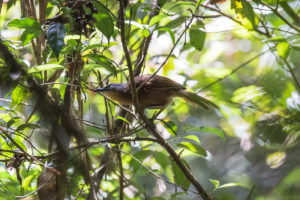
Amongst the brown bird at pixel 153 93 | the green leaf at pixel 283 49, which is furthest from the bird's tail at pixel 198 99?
the green leaf at pixel 283 49

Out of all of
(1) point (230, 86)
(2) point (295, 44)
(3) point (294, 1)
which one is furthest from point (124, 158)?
(3) point (294, 1)

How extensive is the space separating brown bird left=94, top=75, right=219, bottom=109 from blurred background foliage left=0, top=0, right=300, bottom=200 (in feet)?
0.30

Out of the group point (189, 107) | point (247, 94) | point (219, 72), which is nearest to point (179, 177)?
point (247, 94)

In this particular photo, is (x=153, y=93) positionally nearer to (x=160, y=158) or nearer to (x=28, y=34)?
(x=160, y=158)

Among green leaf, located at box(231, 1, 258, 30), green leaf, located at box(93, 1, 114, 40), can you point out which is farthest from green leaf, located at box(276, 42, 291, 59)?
green leaf, located at box(93, 1, 114, 40)

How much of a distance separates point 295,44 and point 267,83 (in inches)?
22.0

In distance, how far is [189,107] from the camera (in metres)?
2.59

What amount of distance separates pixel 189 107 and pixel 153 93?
86 cm

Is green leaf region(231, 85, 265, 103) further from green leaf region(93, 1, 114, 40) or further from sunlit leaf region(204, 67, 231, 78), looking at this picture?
green leaf region(93, 1, 114, 40)

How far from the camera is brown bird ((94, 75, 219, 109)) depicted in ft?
5.84

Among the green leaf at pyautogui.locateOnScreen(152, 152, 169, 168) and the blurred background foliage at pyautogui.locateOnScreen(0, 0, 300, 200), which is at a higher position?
the blurred background foliage at pyautogui.locateOnScreen(0, 0, 300, 200)

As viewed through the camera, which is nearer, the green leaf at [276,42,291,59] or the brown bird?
the green leaf at [276,42,291,59]

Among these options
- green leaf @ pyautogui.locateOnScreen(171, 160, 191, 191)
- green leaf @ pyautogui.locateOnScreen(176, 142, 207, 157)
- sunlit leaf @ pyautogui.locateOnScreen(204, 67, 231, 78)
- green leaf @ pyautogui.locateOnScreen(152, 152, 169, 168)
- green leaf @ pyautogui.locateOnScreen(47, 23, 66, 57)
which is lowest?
green leaf @ pyautogui.locateOnScreen(171, 160, 191, 191)

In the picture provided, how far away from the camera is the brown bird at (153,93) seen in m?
1.78
